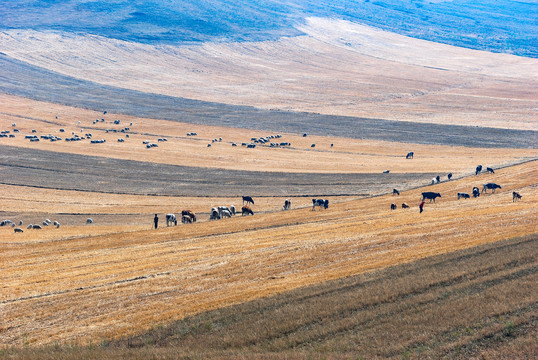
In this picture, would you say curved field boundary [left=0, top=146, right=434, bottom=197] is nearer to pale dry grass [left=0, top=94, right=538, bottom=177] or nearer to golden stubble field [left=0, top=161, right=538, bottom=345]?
pale dry grass [left=0, top=94, right=538, bottom=177]

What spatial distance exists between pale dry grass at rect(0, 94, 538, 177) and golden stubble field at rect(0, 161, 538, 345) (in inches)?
1127

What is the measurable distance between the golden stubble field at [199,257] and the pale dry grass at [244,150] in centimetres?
2863

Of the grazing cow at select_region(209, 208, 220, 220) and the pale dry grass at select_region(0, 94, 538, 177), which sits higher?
the pale dry grass at select_region(0, 94, 538, 177)

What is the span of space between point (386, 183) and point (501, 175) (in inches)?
479

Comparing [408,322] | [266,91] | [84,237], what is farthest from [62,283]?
[266,91]

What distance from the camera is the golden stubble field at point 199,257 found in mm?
24234

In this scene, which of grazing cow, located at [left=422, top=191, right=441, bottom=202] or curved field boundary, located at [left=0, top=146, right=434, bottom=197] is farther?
curved field boundary, located at [left=0, top=146, right=434, bottom=197]

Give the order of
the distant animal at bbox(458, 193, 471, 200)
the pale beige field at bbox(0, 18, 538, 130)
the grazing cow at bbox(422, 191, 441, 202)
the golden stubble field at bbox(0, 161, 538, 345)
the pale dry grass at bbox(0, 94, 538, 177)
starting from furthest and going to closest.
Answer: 1. the pale beige field at bbox(0, 18, 538, 130)
2. the pale dry grass at bbox(0, 94, 538, 177)
3. the grazing cow at bbox(422, 191, 441, 202)
4. the distant animal at bbox(458, 193, 471, 200)
5. the golden stubble field at bbox(0, 161, 538, 345)

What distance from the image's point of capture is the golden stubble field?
79.5 feet

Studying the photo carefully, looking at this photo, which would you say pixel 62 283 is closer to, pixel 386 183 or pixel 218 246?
pixel 218 246

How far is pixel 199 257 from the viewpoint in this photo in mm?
33969

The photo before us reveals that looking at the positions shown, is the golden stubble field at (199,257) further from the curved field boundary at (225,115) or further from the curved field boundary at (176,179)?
the curved field boundary at (225,115)

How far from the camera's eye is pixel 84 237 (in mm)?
44438

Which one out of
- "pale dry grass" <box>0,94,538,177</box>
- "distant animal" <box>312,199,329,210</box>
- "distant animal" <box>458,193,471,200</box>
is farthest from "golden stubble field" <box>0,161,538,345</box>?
"pale dry grass" <box>0,94,538,177</box>
